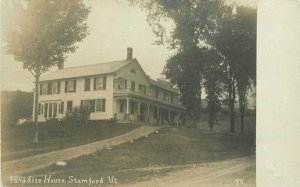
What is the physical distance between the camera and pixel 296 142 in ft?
13.8

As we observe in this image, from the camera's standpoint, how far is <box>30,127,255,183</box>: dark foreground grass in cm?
358

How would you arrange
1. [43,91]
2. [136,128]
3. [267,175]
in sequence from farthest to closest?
A: 1. [267,175]
2. [136,128]
3. [43,91]

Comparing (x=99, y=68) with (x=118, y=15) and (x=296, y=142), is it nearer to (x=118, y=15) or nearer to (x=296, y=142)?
(x=118, y=15)

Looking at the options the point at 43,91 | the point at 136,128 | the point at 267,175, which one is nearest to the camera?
the point at 43,91

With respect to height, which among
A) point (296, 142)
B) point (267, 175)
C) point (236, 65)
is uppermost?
point (236, 65)

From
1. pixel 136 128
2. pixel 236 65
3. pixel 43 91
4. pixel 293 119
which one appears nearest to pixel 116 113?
pixel 136 128

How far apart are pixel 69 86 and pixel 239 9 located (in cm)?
163

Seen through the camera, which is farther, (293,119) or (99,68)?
(293,119)

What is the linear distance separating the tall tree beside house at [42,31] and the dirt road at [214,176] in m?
1.05

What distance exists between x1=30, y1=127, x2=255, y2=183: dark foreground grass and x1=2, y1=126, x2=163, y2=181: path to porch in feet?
0.12

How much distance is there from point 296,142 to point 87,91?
6.09ft

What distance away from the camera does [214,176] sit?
3957 mm

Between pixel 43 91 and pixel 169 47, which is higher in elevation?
pixel 169 47

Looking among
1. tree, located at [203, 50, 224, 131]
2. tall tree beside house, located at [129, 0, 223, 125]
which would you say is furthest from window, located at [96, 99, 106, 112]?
tree, located at [203, 50, 224, 131]
